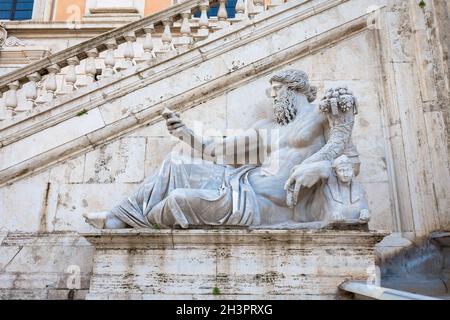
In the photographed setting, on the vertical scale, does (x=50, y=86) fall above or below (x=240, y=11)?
below

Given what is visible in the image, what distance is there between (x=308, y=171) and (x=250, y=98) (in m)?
1.97

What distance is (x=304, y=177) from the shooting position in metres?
5.32

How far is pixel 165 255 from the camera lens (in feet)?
17.1

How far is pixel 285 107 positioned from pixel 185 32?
224 cm

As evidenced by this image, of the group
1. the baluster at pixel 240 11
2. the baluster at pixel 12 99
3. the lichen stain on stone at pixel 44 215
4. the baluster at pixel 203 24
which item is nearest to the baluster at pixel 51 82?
the baluster at pixel 12 99

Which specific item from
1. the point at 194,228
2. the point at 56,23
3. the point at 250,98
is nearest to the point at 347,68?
the point at 250,98

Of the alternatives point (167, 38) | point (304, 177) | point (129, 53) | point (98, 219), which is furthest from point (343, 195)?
point (129, 53)

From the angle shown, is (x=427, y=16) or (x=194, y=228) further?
(x=427, y=16)

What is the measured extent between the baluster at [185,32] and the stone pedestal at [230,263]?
118 inches

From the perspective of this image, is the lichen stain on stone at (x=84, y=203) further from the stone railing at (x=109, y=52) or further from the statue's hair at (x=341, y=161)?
the statue's hair at (x=341, y=161)

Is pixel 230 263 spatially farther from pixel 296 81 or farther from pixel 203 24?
pixel 203 24

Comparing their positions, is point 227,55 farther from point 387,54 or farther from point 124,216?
point 124,216

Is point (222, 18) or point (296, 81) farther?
point (222, 18)

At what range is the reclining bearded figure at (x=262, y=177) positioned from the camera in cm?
535
